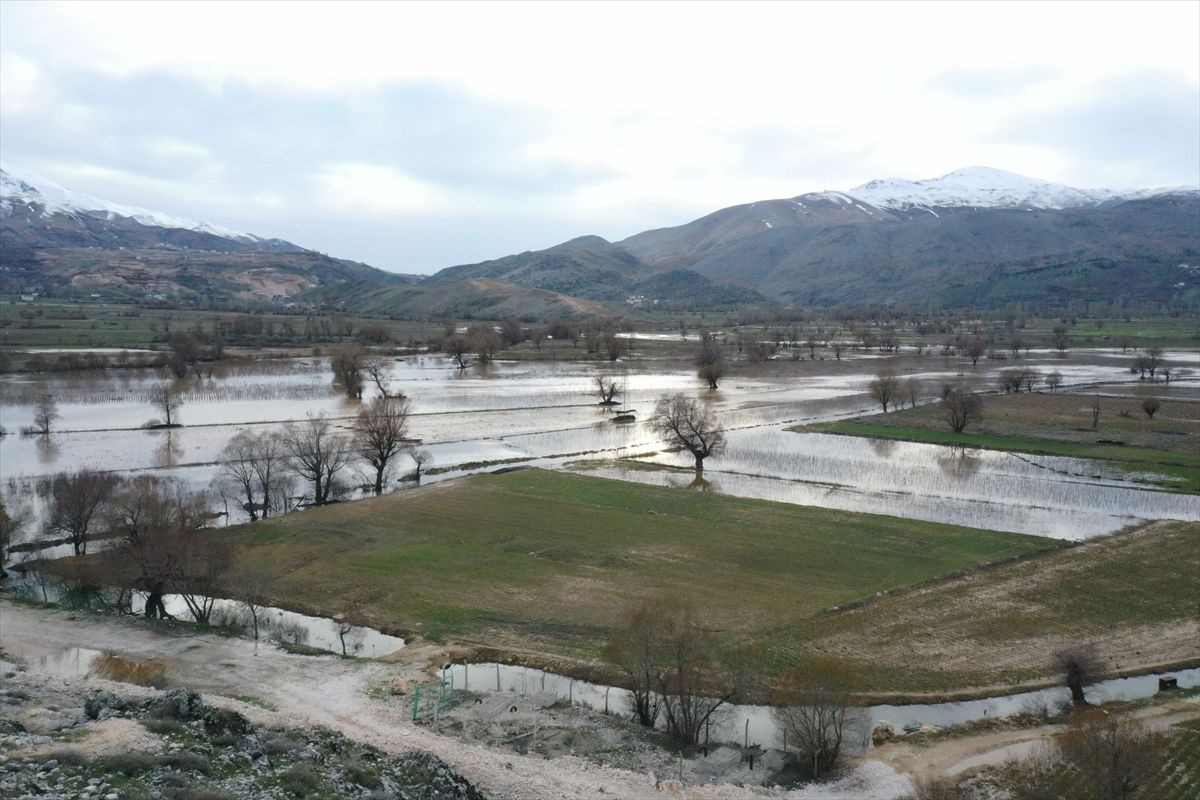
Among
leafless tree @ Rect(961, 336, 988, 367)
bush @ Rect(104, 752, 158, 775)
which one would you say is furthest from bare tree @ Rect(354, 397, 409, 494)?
leafless tree @ Rect(961, 336, 988, 367)

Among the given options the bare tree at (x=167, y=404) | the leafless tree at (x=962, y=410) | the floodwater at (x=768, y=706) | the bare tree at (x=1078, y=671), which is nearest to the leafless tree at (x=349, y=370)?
the bare tree at (x=167, y=404)

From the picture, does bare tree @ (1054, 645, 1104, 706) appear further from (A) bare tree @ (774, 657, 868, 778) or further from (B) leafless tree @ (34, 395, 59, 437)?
(B) leafless tree @ (34, 395, 59, 437)

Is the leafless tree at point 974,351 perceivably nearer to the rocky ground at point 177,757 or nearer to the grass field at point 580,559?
the grass field at point 580,559

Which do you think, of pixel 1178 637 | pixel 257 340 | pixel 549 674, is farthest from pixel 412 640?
pixel 257 340

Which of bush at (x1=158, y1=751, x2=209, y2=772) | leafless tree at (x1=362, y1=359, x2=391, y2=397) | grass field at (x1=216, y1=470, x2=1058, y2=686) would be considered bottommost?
grass field at (x1=216, y1=470, x2=1058, y2=686)

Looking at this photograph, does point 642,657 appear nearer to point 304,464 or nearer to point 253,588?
point 253,588

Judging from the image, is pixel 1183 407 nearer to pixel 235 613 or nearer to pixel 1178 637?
pixel 1178 637
